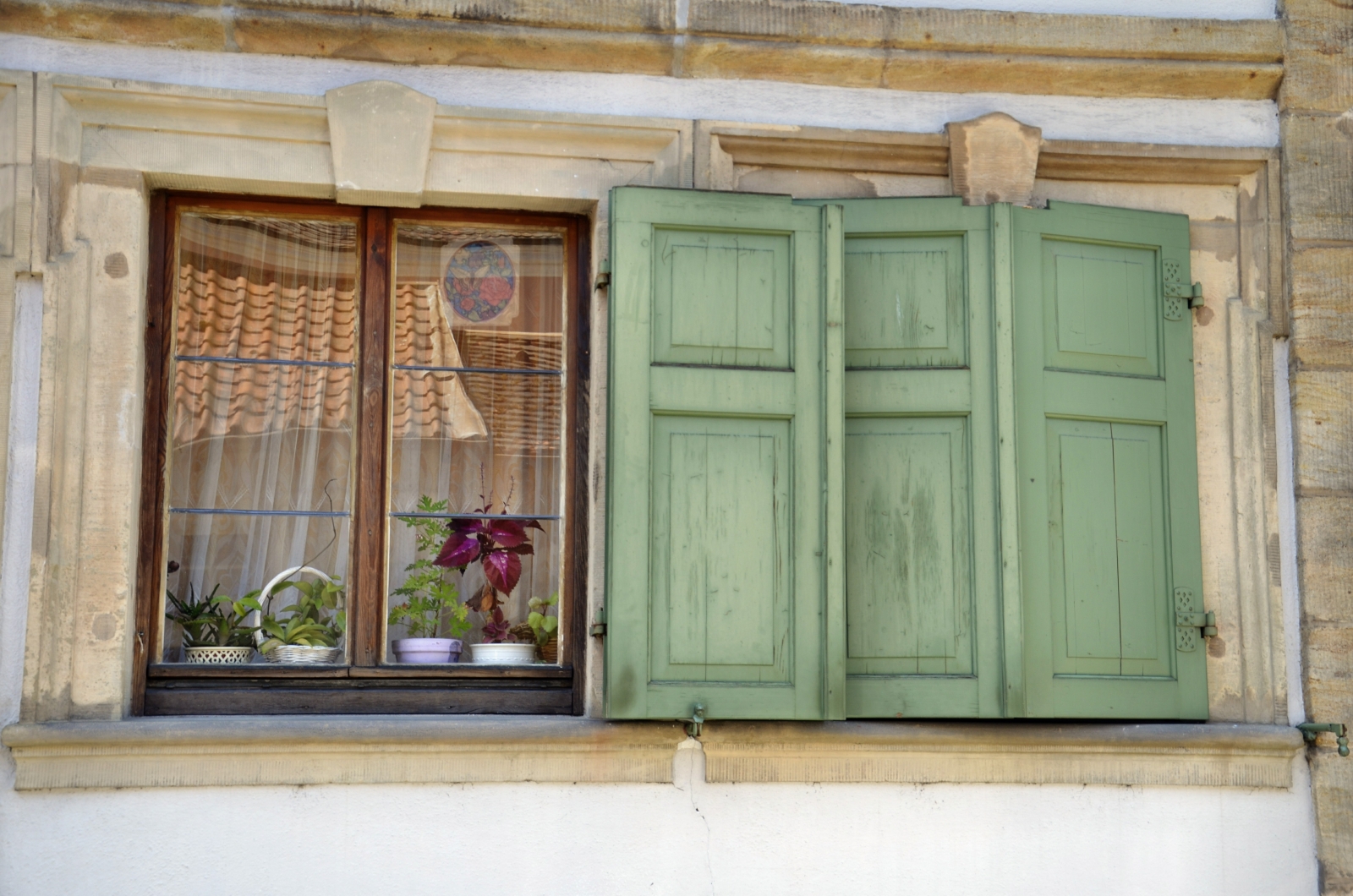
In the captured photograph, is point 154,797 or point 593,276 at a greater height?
point 593,276

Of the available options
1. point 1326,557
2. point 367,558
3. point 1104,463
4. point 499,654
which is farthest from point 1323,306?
point 367,558

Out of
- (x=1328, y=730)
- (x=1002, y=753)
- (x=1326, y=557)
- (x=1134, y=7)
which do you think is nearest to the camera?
(x=1002, y=753)

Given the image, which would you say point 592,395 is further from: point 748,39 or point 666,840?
point 666,840

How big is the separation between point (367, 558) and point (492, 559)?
37 cm

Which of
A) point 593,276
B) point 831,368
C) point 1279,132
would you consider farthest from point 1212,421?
point 593,276

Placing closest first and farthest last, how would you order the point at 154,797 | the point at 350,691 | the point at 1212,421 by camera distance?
the point at 154,797, the point at 350,691, the point at 1212,421

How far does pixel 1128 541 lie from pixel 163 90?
10.2 ft

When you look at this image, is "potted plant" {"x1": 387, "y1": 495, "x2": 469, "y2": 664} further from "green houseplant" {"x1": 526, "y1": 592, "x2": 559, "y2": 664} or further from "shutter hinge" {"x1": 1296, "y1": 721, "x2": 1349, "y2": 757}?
"shutter hinge" {"x1": 1296, "y1": 721, "x2": 1349, "y2": 757}

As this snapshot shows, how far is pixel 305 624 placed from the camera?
4652mm

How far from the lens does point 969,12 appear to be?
16.1 feet

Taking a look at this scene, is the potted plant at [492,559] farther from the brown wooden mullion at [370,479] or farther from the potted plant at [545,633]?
the brown wooden mullion at [370,479]

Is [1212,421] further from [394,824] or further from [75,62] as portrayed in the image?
[75,62]

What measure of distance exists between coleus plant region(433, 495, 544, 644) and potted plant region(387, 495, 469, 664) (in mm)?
43

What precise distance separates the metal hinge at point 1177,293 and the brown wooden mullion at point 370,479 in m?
2.38
